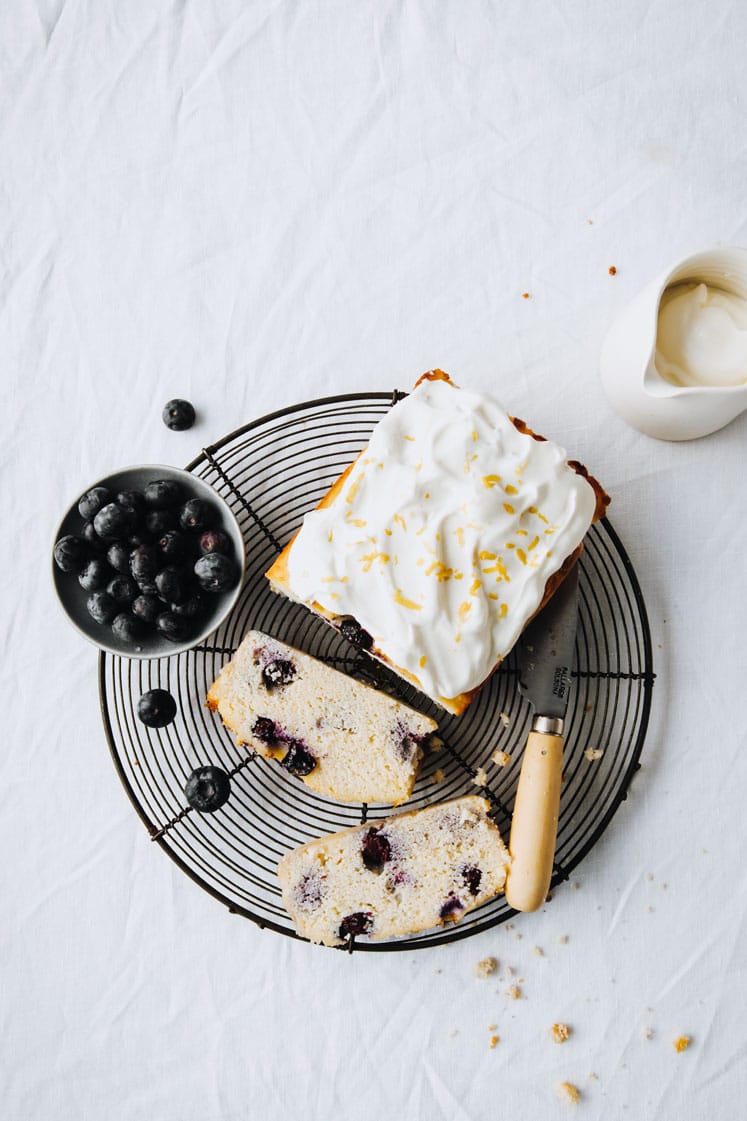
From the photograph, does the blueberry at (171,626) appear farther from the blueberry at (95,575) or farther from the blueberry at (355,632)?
the blueberry at (355,632)

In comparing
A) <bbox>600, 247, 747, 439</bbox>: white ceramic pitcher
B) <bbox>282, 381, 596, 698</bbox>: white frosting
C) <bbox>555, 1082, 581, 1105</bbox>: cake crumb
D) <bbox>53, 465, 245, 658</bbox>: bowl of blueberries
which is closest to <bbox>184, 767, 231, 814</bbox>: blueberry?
<bbox>53, 465, 245, 658</bbox>: bowl of blueberries

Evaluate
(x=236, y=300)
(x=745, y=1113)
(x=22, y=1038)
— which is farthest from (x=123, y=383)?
(x=745, y=1113)

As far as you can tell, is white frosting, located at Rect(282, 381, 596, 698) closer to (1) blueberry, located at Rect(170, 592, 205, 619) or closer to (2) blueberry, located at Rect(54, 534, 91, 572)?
(1) blueberry, located at Rect(170, 592, 205, 619)

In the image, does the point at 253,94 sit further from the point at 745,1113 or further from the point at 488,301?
the point at 745,1113

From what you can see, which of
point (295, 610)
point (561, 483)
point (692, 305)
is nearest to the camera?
point (561, 483)

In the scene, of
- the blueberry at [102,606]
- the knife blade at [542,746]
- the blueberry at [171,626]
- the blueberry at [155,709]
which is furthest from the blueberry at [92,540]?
the knife blade at [542,746]

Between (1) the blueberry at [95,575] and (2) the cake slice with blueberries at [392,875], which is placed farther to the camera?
(2) the cake slice with blueberries at [392,875]
